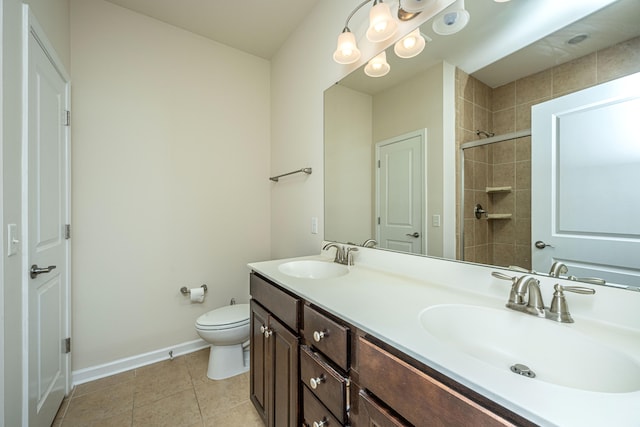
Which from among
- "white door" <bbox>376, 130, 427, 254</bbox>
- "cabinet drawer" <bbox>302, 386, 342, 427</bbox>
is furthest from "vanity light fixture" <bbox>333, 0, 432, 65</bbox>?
"cabinet drawer" <bbox>302, 386, 342, 427</bbox>

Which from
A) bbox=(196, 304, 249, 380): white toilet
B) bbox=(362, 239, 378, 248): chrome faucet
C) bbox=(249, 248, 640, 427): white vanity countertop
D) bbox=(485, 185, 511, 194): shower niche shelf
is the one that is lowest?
bbox=(196, 304, 249, 380): white toilet

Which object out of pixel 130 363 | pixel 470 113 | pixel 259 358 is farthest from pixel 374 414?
pixel 130 363

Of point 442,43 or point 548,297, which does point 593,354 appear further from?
point 442,43

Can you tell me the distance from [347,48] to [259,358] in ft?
5.66

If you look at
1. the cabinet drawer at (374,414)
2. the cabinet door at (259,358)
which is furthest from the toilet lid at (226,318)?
the cabinet drawer at (374,414)

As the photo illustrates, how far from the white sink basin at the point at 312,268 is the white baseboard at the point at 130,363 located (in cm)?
132

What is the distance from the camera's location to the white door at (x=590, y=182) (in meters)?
0.69

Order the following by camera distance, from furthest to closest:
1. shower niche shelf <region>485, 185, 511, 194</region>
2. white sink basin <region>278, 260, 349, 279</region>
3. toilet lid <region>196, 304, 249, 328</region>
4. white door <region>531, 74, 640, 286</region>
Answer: toilet lid <region>196, 304, 249, 328</region> → white sink basin <region>278, 260, 349, 279</region> → shower niche shelf <region>485, 185, 511, 194</region> → white door <region>531, 74, 640, 286</region>

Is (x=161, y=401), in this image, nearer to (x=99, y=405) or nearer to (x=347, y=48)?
(x=99, y=405)

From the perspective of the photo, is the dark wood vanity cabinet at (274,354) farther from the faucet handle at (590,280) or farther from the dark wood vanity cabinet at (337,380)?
the faucet handle at (590,280)

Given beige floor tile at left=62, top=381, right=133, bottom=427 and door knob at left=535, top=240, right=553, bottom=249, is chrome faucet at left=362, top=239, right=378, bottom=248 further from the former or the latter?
beige floor tile at left=62, top=381, right=133, bottom=427

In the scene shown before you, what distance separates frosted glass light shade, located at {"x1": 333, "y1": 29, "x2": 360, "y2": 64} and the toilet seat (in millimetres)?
1792

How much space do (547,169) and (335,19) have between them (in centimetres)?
154

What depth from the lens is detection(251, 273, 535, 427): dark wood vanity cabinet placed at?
0.50 m
